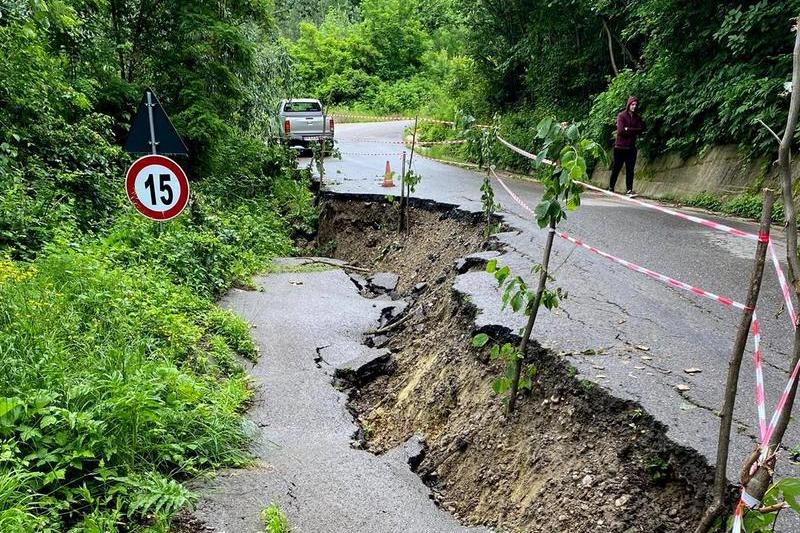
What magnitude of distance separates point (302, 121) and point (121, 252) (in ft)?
45.5

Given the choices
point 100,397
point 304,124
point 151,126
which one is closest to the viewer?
point 100,397

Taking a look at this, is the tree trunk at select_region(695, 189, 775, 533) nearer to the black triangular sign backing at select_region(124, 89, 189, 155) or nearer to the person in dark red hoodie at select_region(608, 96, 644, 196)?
the black triangular sign backing at select_region(124, 89, 189, 155)

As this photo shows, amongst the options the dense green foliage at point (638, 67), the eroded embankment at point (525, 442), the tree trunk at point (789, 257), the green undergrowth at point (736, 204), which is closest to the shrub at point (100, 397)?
the eroded embankment at point (525, 442)

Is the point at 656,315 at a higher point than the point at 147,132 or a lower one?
lower

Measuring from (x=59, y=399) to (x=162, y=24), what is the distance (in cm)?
930

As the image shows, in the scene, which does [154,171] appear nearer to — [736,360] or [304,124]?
[736,360]

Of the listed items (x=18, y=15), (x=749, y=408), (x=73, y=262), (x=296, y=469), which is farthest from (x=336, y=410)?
(x=18, y=15)

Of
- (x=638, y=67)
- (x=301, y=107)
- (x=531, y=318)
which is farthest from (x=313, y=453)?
(x=301, y=107)

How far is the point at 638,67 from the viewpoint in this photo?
12930 millimetres

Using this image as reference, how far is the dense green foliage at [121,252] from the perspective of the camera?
10.7ft

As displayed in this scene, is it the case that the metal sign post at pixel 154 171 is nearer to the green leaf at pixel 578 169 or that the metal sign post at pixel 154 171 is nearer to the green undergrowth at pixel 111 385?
the green undergrowth at pixel 111 385

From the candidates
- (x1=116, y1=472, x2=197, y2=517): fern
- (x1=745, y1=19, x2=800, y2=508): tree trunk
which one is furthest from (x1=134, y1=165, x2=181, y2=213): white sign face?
(x1=745, y1=19, x2=800, y2=508): tree trunk

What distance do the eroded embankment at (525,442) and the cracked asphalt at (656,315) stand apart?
165mm

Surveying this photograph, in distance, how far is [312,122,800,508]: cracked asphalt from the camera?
3.44m
